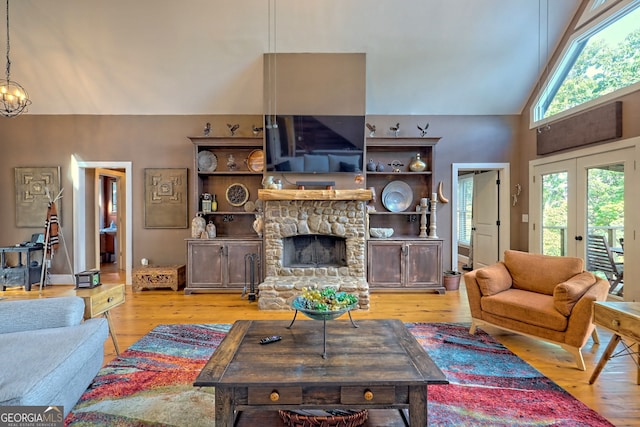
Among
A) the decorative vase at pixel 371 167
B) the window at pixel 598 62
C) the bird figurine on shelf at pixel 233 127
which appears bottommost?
the decorative vase at pixel 371 167

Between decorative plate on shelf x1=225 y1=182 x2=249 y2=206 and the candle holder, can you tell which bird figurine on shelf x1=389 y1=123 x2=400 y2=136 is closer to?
the candle holder

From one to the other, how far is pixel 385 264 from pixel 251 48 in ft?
12.6

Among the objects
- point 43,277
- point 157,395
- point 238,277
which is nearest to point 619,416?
point 157,395

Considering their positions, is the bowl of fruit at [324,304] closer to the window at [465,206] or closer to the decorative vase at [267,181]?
the decorative vase at [267,181]

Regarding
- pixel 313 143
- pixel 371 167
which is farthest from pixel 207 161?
pixel 371 167

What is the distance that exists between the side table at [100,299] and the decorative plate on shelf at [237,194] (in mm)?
2646

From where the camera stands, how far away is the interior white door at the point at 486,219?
19.0ft

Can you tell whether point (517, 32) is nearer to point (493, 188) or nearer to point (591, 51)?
point (591, 51)

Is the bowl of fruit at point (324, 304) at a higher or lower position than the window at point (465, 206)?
lower

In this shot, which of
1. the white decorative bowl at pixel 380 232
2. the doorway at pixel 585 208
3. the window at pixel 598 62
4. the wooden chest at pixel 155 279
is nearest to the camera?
the window at pixel 598 62

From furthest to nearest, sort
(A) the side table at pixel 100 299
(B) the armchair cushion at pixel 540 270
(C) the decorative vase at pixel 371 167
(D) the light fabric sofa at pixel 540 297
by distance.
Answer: (C) the decorative vase at pixel 371 167, (B) the armchair cushion at pixel 540 270, (D) the light fabric sofa at pixel 540 297, (A) the side table at pixel 100 299

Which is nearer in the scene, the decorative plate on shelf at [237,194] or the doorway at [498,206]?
the decorative plate on shelf at [237,194]

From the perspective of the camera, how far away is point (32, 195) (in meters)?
5.35

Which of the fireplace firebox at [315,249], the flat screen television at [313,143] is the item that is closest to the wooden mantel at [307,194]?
the flat screen television at [313,143]
